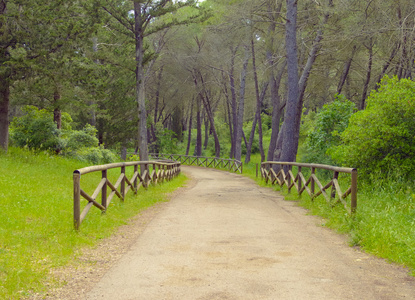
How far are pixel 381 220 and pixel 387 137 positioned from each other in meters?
3.98

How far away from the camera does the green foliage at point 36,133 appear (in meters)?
17.1

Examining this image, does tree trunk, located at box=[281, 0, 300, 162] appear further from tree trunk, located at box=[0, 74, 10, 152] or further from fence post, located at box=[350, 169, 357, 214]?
tree trunk, located at box=[0, 74, 10, 152]

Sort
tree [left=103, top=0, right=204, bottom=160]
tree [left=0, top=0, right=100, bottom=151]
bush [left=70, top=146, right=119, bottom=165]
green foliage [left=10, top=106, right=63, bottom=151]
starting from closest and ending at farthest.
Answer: tree [left=0, top=0, right=100, bottom=151]
tree [left=103, top=0, right=204, bottom=160]
green foliage [left=10, top=106, right=63, bottom=151]
bush [left=70, top=146, right=119, bottom=165]

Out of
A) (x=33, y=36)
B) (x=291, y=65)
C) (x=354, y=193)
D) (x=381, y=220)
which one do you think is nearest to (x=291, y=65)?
(x=291, y=65)

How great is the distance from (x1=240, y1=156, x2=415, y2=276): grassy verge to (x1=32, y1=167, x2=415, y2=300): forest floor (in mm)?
210

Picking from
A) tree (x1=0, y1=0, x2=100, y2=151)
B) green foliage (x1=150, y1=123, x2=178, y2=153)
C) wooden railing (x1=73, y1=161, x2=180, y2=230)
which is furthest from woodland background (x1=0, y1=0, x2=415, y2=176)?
green foliage (x1=150, y1=123, x2=178, y2=153)

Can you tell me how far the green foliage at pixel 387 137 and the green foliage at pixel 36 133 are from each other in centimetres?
1250

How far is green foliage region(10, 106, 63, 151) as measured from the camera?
1708 cm

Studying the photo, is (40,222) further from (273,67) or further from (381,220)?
(273,67)

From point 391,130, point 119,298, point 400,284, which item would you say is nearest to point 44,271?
point 119,298

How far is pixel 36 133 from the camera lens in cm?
1708

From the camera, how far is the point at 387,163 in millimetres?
10336

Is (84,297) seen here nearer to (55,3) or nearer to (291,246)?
(291,246)

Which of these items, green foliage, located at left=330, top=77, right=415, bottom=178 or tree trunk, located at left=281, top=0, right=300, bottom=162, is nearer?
green foliage, located at left=330, top=77, right=415, bottom=178
